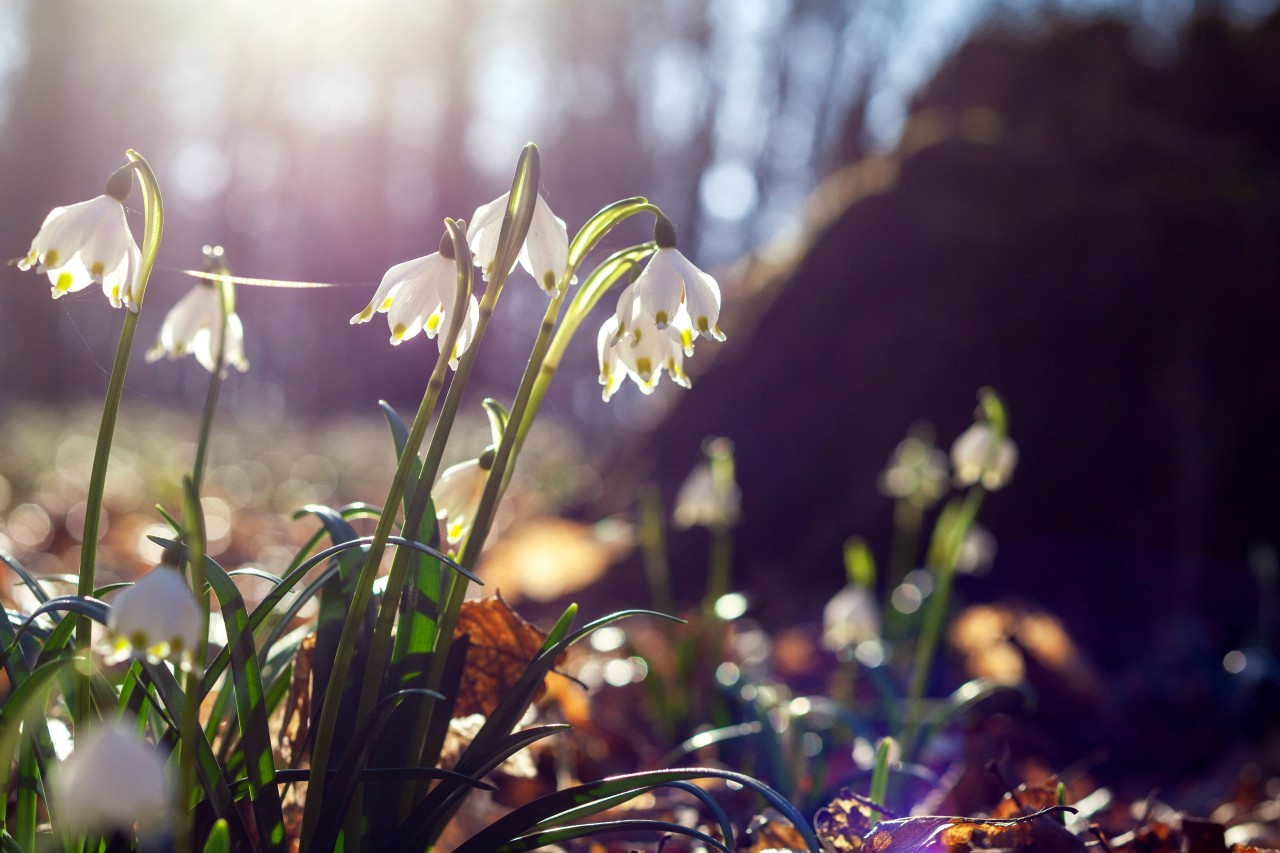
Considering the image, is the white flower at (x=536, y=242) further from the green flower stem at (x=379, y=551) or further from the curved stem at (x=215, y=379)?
the curved stem at (x=215, y=379)

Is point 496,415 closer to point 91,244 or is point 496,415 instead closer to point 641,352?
point 641,352

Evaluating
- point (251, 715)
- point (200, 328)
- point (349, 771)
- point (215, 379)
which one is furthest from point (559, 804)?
point (200, 328)

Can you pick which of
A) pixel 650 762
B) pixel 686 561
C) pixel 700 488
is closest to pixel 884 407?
pixel 686 561

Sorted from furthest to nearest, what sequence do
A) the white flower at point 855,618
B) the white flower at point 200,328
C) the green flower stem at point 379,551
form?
the white flower at point 855,618 < the white flower at point 200,328 < the green flower stem at point 379,551

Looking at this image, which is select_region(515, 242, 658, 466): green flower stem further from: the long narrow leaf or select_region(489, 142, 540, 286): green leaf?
the long narrow leaf

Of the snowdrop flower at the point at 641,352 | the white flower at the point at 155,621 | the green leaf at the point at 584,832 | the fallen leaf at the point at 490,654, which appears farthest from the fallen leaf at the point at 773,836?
the white flower at the point at 155,621

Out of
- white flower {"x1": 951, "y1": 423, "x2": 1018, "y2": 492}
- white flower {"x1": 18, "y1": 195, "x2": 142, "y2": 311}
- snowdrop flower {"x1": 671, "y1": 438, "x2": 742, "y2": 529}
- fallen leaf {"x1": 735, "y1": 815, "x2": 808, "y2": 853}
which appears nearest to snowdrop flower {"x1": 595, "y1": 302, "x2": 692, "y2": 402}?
white flower {"x1": 18, "y1": 195, "x2": 142, "y2": 311}
